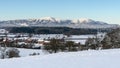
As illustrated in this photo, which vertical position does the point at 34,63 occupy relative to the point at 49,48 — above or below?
above

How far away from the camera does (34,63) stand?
11891 millimetres

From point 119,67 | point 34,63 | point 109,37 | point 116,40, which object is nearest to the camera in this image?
point 119,67

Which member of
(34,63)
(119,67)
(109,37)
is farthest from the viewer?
(109,37)

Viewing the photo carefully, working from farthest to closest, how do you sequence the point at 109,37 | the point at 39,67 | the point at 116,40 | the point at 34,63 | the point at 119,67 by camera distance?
1. the point at 109,37
2. the point at 116,40
3. the point at 34,63
4. the point at 39,67
5. the point at 119,67

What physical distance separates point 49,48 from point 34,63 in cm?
4587

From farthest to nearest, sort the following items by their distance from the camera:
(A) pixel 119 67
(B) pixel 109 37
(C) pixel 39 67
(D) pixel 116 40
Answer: (B) pixel 109 37 < (D) pixel 116 40 < (C) pixel 39 67 < (A) pixel 119 67

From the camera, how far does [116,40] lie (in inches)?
2122

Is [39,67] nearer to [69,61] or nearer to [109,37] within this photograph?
[69,61]

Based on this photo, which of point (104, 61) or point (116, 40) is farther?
point (116, 40)

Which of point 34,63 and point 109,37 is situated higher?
point 34,63

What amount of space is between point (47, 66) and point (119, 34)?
155 ft

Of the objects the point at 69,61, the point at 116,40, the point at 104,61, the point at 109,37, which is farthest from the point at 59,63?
the point at 109,37

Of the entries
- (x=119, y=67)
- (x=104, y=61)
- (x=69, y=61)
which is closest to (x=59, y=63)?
(x=69, y=61)

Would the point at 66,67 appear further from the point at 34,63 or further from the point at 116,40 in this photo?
the point at 116,40
